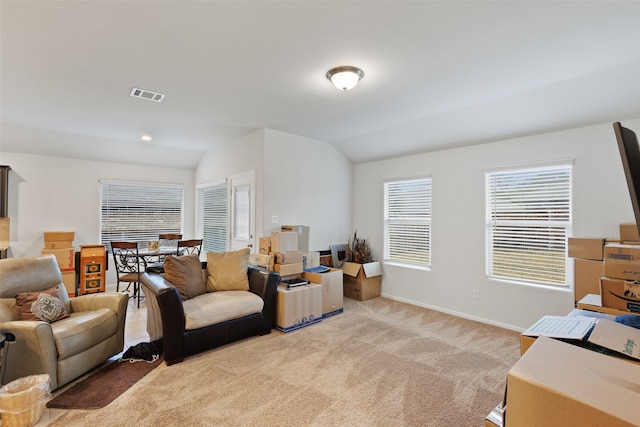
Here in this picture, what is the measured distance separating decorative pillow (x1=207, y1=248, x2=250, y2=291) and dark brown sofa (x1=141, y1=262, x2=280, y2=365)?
139 mm

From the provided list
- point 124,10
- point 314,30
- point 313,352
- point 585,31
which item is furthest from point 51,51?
point 585,31

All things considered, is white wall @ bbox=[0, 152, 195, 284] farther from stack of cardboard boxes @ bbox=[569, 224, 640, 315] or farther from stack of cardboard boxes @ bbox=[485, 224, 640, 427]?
stack of cardboard boxes @ bbox=[569, 224, 640, 315]

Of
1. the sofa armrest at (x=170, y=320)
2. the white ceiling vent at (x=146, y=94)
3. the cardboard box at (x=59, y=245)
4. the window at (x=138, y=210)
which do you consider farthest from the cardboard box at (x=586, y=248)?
the cardboard box at (x=59, y=245)

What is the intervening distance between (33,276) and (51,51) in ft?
6.27

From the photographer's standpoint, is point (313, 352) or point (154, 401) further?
point (313, 352)

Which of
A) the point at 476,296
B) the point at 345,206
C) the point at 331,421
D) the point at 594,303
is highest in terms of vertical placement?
the point at 345,206

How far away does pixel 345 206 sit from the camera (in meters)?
5.73

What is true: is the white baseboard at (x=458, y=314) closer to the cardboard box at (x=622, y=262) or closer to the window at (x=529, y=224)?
the window at (x=529, y=224)

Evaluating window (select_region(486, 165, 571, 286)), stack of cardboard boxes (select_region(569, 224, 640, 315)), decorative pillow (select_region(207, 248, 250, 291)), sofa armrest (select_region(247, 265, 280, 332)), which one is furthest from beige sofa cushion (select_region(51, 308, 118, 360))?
window (select_region(486, 165, 571, 286))

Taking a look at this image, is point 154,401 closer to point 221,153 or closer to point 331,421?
point 331,421

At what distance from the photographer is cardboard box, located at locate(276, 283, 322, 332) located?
3699 millimetres

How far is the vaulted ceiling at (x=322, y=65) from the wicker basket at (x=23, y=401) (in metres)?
2.47

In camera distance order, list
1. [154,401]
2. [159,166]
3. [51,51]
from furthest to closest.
→ [159,166], [51,51], [154,401]

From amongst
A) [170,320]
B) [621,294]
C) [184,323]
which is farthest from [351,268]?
[621,294]
